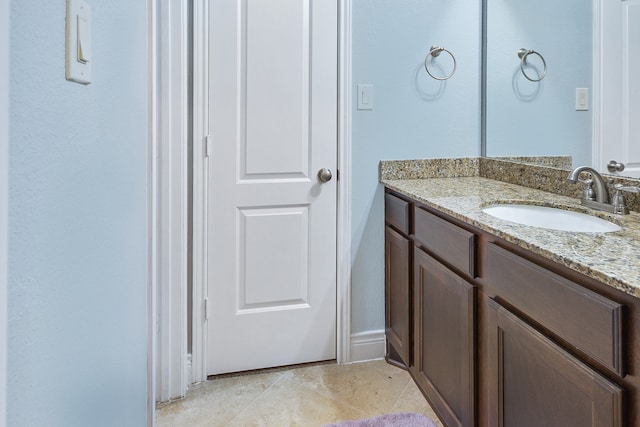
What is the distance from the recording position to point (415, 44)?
7.04ft

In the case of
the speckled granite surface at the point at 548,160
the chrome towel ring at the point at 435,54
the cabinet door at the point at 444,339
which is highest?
the chrome towel ring at the point at 435,54

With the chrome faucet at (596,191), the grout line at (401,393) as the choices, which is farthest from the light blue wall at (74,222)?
the chrome faucet at (596,191)

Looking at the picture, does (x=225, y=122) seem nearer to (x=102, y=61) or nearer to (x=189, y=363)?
(x=189, y=363)

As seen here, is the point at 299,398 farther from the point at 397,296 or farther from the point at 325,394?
the point at 397,296

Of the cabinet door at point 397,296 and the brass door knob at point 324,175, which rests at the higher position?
the brass door knob at point 324,175

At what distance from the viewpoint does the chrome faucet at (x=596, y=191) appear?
55.2 inches

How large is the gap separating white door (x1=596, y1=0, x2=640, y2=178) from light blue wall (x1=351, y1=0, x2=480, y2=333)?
0.77m

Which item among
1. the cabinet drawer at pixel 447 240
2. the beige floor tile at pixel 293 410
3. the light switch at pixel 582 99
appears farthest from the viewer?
the beige floor tile at pixel 293 410

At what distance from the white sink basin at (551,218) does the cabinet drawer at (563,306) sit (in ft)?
1.16

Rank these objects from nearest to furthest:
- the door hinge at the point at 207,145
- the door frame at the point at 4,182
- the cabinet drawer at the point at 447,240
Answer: the door frame at the point at 4,182, the cabinet drawer at the point at 447,240, the door hinge at the point at 207,145

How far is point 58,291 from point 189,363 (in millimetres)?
1509

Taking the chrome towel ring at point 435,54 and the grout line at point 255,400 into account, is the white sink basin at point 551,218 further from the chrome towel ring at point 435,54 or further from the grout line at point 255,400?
the grout line at point 255,400

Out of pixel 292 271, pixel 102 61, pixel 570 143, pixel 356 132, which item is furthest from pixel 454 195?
pixel 102 61

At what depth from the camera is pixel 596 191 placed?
1448mm
